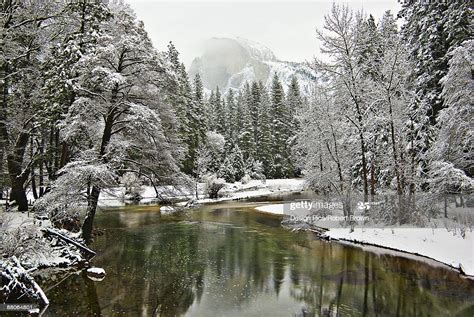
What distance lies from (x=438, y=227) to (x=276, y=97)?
50.0 meters

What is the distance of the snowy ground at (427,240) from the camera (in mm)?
12536

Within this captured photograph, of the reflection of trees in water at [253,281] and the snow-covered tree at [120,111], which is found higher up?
the snow-covered tree at [120,111]

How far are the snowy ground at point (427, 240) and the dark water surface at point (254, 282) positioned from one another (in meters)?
0.89

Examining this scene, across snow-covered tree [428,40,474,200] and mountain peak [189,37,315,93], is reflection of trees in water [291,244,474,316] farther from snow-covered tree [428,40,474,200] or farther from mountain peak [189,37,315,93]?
mountain peak [189,37,315,93]

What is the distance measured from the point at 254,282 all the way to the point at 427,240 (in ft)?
26.9

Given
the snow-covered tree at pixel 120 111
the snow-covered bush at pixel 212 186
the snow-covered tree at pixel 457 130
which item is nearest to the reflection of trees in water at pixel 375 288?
the snow-covered tree at pixel 457 130

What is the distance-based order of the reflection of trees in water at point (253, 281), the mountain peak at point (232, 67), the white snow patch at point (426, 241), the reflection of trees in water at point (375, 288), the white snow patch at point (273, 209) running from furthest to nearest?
the mountain peak at point (232, 67) → the white snow patch at point (273, 209) → the white snow patch at point (426, 241) → the reflection of trees in water at point (253, 281) → the reflection of trees in water at point (375, 288)

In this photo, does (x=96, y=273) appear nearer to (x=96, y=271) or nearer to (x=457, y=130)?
(x=96, y=271)

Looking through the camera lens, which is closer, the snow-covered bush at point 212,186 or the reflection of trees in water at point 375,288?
the reflection of trees in water at point 375,288

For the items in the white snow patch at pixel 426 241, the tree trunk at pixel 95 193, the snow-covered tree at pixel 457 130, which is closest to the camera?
the white snow patch at pixel 426 241

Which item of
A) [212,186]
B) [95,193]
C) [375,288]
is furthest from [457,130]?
[212,186]

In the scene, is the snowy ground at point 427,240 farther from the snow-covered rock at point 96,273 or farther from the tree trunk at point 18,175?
the tree trunk at point 18,175
